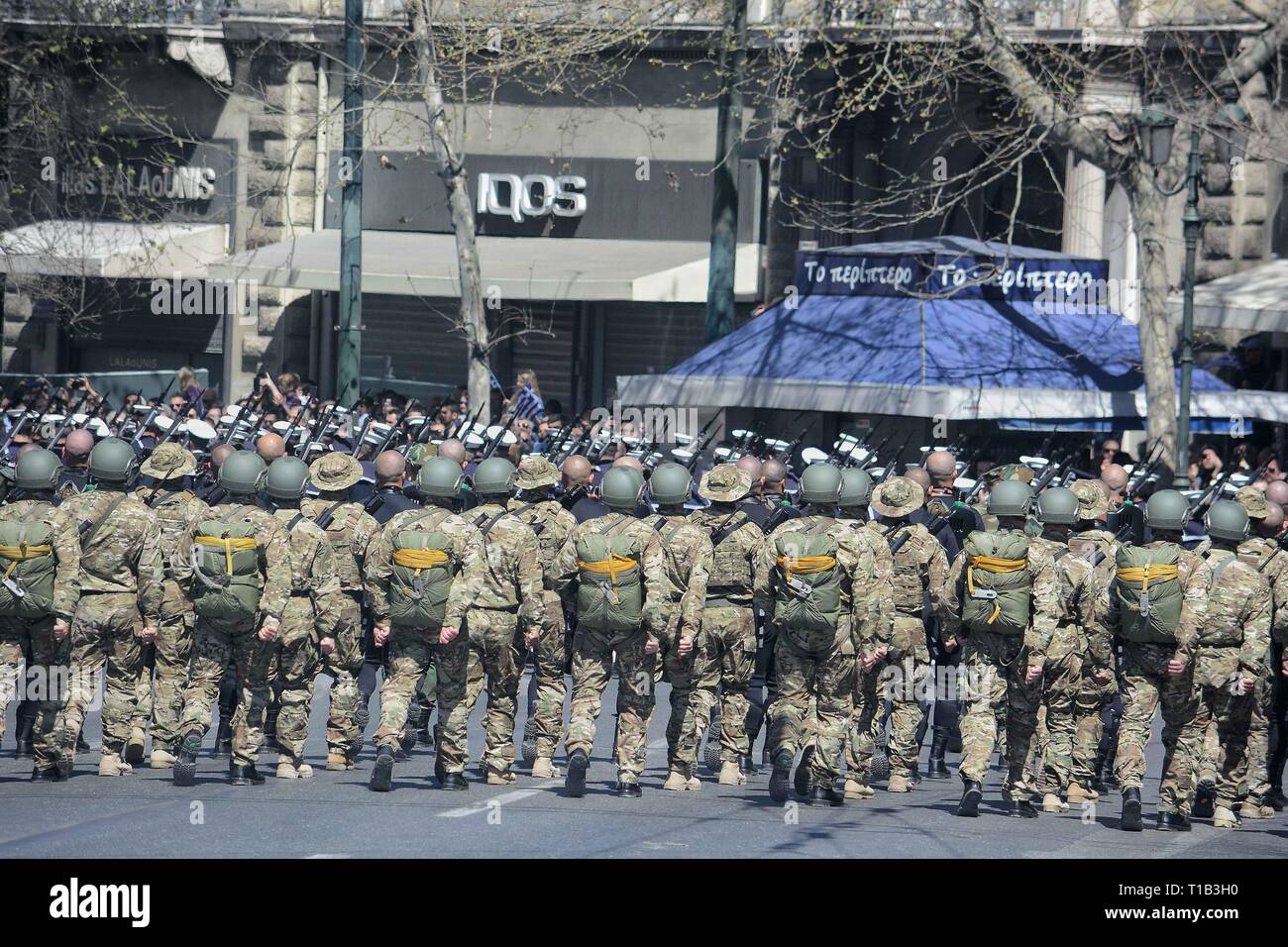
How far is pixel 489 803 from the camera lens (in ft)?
35.8

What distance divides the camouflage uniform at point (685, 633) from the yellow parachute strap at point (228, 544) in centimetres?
224

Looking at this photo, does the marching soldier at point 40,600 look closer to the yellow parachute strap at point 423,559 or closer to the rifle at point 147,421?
the yellow parachute strap at point 423,559

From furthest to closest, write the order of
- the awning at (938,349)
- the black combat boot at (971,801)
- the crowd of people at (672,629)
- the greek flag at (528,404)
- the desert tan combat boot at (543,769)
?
the greek flag at (528,404)
the awning at (938,349)
the desert tan combat boot at (543,769)
the crowd of people at (672,629)
the black combat boot at (971,801)

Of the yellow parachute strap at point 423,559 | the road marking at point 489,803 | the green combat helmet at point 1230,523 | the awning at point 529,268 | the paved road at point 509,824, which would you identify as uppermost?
the awning at point 529,268

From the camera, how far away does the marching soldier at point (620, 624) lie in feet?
37.5

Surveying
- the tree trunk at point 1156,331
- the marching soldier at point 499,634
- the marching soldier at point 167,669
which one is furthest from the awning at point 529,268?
the marching soldier at point 499,634

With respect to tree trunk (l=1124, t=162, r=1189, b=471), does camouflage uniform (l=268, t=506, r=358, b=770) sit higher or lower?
lower

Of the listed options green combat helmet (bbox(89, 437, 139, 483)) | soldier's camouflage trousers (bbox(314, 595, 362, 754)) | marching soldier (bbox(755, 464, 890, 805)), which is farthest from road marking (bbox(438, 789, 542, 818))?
green combat helmet (bbox(89, 437, 139, 483))

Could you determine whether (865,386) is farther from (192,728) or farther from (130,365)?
(130,365)

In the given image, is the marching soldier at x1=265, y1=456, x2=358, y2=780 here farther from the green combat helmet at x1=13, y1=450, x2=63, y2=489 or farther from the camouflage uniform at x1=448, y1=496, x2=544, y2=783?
the green combat helmet at x1=13, y1=450, x2=63, y2=489

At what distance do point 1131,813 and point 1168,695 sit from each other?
2.54ft

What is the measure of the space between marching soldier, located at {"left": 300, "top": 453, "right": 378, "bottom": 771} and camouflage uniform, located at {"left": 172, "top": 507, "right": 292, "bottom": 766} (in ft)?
1.46

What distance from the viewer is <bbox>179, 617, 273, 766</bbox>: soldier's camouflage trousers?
37.5ft

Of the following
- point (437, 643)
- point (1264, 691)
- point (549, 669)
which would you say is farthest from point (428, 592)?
point (1264, 691)
